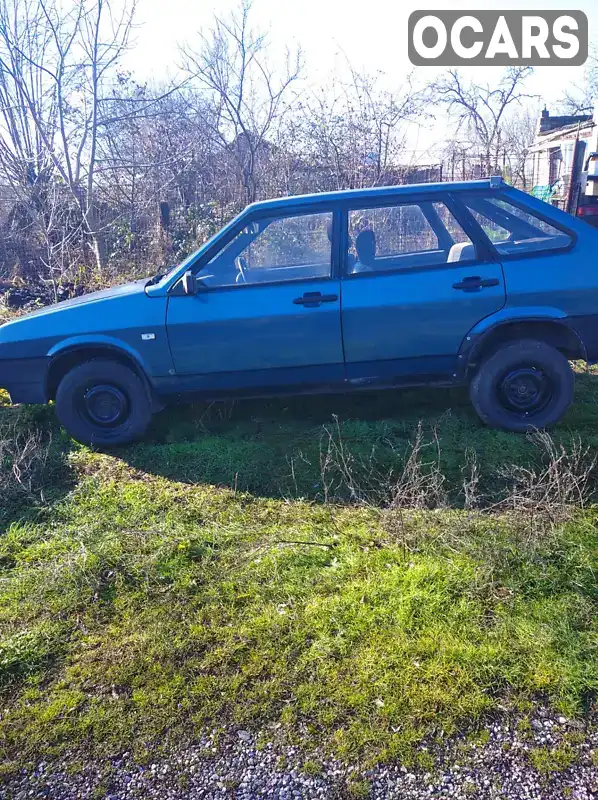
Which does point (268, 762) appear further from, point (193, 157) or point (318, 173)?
point (193, 157)

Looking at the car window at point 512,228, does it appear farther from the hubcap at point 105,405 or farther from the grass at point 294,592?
the hubcap at point 105,405

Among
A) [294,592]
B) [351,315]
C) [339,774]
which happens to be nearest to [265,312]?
[351,315]

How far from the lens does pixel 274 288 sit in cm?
450

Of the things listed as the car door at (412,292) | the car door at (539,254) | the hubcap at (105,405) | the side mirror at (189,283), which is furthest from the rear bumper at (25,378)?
the car door at (539,254)

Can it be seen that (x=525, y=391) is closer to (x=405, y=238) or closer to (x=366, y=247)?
(x=405, y=238)

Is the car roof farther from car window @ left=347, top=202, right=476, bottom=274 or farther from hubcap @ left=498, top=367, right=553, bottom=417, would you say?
hubcap @ left=498, top=367, right=553, bottom=417

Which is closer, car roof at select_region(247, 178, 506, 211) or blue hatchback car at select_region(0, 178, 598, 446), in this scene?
blue hatchback car at select_region(0, 178, 598, 446)

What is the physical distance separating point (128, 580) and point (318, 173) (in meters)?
10.9

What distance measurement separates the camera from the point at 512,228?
4531 mm

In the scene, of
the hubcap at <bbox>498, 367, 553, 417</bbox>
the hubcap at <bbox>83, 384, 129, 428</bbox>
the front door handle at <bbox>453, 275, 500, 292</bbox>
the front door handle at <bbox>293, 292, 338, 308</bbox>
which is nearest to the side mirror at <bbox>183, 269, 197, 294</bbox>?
the front door handle at <bbox>293, 292, 338, 308</bbox>

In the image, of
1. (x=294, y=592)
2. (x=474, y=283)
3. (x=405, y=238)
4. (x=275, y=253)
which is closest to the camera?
(x=294, y=592)

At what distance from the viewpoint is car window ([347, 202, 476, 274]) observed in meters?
4.55

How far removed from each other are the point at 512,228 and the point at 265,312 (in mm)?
2062

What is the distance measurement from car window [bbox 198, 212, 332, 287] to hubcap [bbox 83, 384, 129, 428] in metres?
1.17
